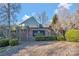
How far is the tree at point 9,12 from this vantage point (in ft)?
11.0

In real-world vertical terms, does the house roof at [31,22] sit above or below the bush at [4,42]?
above

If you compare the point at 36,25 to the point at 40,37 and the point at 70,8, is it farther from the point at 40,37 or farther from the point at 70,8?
the point at 70,8

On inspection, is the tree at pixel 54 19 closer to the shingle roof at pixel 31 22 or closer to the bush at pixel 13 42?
the shingle roof at pixel 31 22

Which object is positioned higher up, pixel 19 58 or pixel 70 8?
pixel 70 8

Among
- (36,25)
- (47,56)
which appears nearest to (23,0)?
(36,25)

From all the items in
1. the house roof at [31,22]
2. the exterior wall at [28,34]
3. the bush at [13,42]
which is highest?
the house roof at [31,22]

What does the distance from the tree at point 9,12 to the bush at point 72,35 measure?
2.59ft

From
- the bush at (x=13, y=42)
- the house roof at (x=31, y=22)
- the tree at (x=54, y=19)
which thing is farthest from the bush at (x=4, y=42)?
the tree at (x=54, y=19)

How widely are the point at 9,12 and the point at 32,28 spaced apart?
15.8 inches

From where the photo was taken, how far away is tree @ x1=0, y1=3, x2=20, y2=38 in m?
3.34

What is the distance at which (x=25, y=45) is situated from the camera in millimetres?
3365

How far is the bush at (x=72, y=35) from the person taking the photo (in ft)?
10.9

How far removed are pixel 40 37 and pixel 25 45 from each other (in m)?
0.24

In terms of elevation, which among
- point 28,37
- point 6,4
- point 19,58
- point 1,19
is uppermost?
point 6,4
